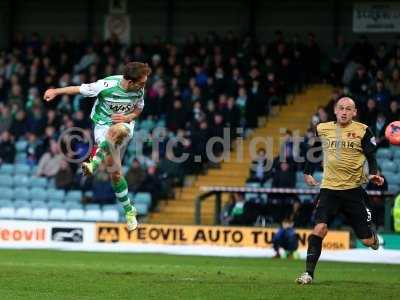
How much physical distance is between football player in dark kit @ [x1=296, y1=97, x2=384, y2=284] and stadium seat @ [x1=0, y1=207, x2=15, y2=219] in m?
14.9

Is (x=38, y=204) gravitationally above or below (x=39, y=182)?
below

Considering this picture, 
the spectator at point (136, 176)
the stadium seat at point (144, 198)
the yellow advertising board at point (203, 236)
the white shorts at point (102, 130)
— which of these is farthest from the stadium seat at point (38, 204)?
the white shorts at point (102, 130)

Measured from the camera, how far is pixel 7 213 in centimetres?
2650

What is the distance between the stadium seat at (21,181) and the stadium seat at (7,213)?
1673 mm

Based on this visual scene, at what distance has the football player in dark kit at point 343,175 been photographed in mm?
12742

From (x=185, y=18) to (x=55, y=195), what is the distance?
994 cm

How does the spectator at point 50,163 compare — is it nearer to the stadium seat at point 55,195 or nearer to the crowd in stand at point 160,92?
the crowd in stand at point 160,92

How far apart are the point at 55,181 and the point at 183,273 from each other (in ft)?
45.8

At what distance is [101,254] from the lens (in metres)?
21.2

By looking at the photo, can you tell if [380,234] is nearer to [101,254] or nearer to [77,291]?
[101,254]

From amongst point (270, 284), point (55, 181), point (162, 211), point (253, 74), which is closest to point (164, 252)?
point (162, 211)

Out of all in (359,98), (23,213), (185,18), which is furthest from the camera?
(185,18)

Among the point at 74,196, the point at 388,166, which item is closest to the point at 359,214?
the point at 388,166

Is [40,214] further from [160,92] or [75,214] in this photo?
[160,92]
